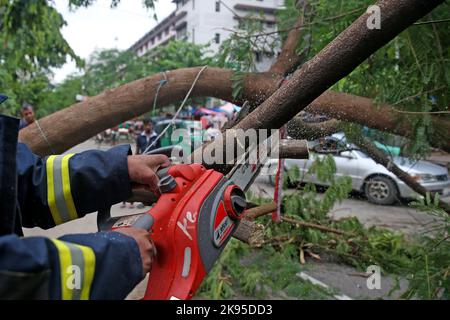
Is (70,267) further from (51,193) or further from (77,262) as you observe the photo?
(51,193)

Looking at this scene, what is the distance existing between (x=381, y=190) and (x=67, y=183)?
7.62 meters

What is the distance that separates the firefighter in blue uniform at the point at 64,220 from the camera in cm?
78

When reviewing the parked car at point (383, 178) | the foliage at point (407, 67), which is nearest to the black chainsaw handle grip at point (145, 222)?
the foliage at point (407, 67)

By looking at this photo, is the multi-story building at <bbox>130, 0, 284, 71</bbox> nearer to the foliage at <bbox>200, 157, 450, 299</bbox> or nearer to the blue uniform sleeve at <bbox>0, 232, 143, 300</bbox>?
the foliage at <bbox>200, 157, 450, 299</bbox>

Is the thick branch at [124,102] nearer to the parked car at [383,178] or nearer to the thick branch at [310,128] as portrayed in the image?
the thick branch at [310,128]

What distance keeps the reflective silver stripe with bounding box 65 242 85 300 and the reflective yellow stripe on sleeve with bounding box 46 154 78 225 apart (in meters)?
0.40

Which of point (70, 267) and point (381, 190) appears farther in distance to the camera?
point (381, 190)

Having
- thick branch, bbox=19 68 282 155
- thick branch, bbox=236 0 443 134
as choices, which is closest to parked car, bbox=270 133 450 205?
thick branch, bbox=19 68 282 155

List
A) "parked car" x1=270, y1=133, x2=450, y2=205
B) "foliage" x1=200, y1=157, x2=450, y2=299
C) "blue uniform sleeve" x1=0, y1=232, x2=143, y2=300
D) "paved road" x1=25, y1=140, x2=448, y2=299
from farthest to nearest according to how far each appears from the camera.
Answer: "parked car" x1=270, y1=133, x2=450, y2=205
"foliage" x1=200, y1=157, x2=450, y2=299
"paved road" x1=25, y1=140, x2=448, y2=299
"blue uniform sleeve" x1=0, y1=232, x2=143, y2=300

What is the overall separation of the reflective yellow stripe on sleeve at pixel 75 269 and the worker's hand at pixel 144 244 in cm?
14

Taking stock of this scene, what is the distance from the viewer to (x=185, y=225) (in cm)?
112

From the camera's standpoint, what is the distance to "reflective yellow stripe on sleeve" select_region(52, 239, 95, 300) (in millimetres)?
847

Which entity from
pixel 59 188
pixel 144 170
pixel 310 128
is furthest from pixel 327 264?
pixel 59 188
